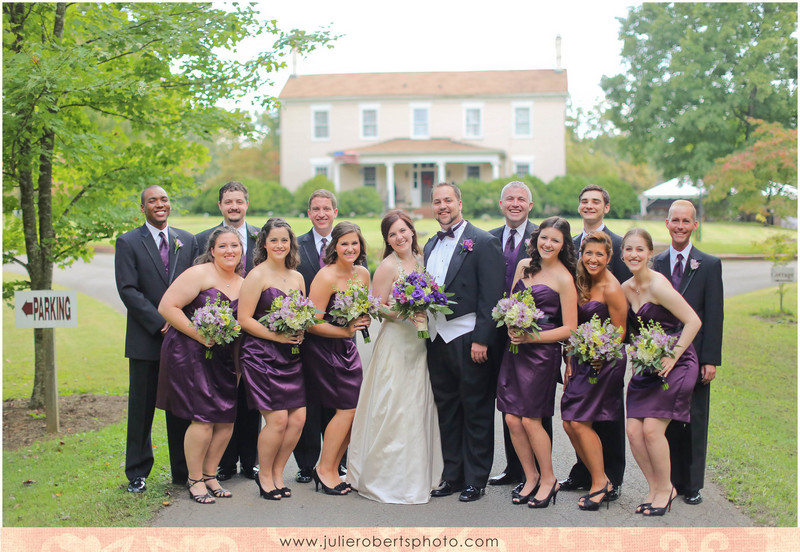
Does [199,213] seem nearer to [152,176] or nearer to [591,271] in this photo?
[152,176]

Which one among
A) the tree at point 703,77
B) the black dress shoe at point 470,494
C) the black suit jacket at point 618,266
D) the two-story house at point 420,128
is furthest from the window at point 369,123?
the black dress shoe at point 470,494

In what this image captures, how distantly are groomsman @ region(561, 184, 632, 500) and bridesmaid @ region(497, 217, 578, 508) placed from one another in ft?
1.48

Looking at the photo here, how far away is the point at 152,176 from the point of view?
353 inches

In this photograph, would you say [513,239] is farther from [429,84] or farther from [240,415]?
[429,84]

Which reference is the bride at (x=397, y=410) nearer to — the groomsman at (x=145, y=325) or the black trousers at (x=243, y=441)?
the black trousers at (x=243, y=441)

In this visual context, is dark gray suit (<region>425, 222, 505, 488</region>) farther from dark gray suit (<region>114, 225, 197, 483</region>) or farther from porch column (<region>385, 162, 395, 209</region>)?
porch column (<region>385, 162, 395, 209</region>)

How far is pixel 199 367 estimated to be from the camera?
5.90 m

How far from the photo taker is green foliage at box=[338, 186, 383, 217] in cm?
3572

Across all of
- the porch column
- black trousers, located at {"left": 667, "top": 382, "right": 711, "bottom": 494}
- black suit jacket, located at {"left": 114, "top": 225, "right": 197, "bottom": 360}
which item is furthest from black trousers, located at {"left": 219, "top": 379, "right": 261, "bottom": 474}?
the porch column

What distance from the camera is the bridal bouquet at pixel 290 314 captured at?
568 centimetres

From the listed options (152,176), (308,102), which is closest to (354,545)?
(152,176)

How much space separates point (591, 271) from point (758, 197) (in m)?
18.3

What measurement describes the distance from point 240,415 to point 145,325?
3.78 ft

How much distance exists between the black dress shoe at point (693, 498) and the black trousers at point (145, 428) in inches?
162
